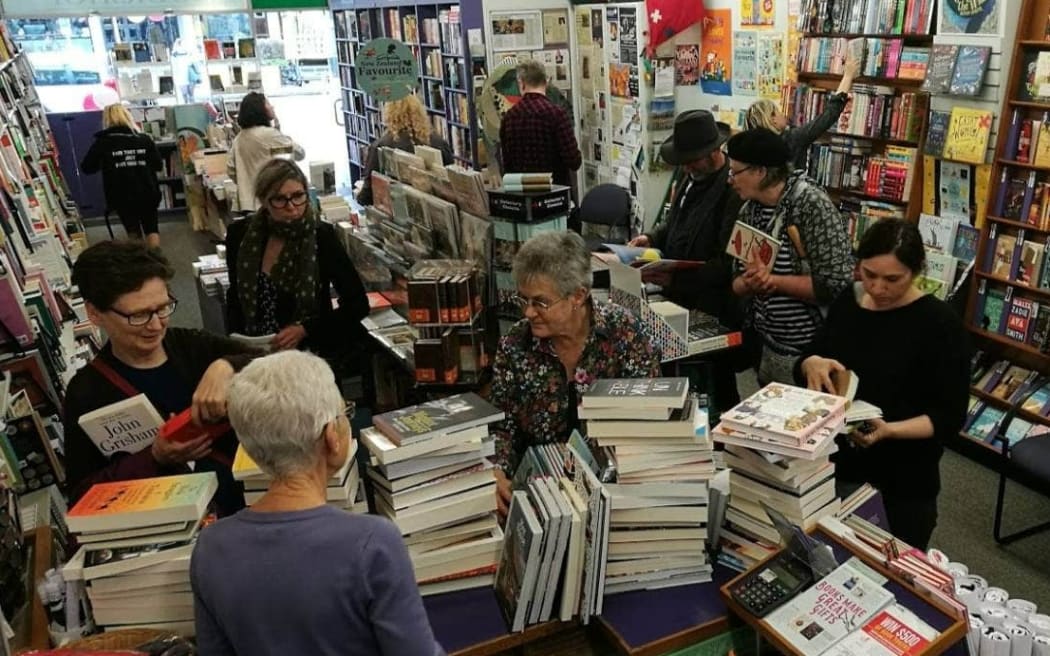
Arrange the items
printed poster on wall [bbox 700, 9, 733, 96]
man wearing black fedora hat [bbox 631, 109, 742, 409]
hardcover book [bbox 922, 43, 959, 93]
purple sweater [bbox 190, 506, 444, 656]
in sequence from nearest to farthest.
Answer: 1. purple sweater [bbox 190, 506, 444, 656]
2. man wearing black fedora hat [bbox 631, 109, 742, 409]
3. hardcover book [bbox 922, 43, 959, 93]
4. printed poster on wall [bbox 700, 9, 733, 96]

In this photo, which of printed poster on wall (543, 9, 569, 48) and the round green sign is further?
printed poster on wall (543, 9, 569, 48)

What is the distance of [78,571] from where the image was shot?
1.79 meters

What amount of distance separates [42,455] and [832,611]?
8.99ft

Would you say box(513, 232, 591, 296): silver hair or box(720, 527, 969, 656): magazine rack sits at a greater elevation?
box(513, 232, 591, 296): silver hair

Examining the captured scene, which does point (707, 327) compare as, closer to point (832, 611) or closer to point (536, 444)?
point (536, 444)

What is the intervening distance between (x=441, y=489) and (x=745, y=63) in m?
5.51

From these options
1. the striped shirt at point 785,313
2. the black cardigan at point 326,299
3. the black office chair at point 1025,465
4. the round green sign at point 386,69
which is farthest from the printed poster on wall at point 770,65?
the black cardigan at point 326,299

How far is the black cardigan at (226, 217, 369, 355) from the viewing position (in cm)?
366

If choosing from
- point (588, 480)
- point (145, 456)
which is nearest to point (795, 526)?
point (588, 480)

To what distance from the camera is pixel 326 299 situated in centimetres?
376

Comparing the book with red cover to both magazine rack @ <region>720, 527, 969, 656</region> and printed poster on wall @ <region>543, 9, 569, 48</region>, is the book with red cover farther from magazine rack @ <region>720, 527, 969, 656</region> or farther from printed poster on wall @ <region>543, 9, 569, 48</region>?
printed poster on wall @ <region>543, 9, 569, 48</region>

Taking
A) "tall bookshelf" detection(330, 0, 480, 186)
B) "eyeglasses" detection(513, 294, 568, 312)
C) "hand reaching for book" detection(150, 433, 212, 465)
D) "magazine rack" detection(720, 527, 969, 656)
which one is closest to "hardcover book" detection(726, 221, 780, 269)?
"eyeglasses" detection(513, 294, 568, 312)

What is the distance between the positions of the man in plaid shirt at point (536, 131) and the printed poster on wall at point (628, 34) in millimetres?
1123

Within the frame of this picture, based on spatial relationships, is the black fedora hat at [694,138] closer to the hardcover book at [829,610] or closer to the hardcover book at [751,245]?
the hardcover book at [751,245]
